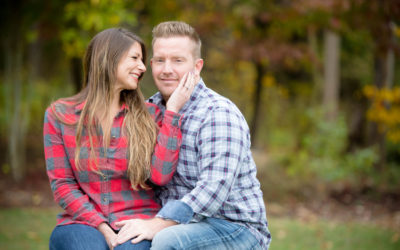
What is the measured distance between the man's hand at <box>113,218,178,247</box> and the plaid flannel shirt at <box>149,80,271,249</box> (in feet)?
0.17

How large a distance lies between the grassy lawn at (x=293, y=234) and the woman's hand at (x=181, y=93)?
3.20 metres

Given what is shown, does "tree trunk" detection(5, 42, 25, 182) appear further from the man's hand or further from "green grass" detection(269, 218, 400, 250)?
the man's hand

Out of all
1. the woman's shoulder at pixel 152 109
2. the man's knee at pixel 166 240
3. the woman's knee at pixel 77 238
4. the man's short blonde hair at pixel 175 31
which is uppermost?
the man's short blonde hair at pixel 175 31

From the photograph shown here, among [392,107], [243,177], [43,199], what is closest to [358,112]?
[392,107]

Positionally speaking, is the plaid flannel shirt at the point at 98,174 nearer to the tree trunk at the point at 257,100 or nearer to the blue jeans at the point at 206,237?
the blue jeans at the point at 206,237

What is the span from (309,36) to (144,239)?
9361mm

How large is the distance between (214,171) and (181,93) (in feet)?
1.81

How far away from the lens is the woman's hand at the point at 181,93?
2688mm

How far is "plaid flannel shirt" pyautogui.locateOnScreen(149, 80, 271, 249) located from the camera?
2.44 m

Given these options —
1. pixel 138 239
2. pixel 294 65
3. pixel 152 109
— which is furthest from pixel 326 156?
pixel 138 239

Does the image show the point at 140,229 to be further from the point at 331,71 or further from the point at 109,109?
the point at 331,71

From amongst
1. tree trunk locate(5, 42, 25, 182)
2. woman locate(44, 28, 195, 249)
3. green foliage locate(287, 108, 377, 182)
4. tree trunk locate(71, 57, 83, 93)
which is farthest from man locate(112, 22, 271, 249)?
tree trunk locate(5, 42, 25, 182)

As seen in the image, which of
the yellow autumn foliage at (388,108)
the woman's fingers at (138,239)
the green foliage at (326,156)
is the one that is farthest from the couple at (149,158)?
the yellow autumn foliage at (388,108)

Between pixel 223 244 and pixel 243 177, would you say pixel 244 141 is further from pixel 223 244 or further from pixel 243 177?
pixel 223 244
